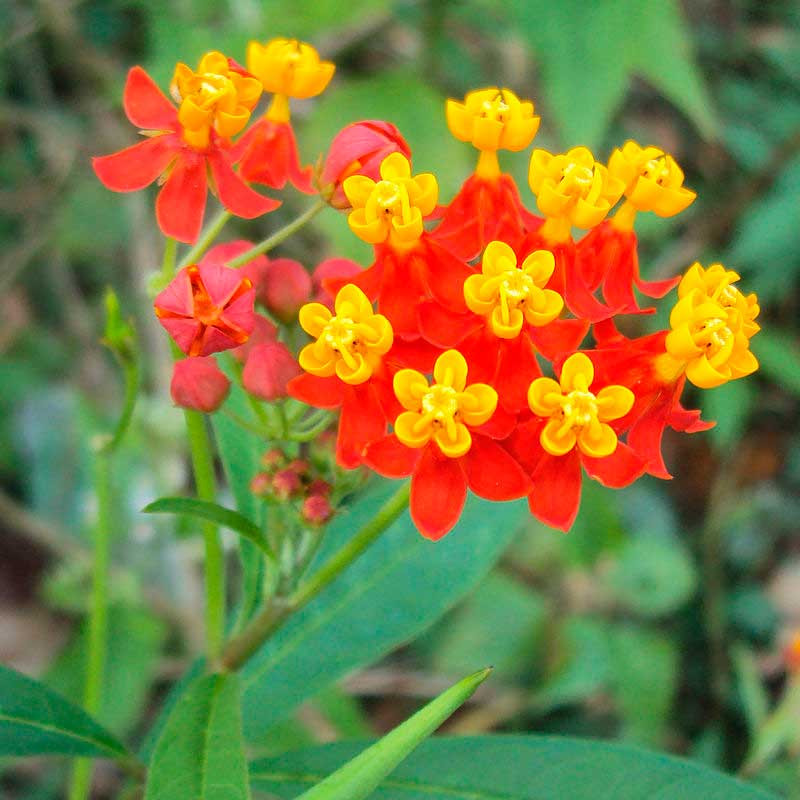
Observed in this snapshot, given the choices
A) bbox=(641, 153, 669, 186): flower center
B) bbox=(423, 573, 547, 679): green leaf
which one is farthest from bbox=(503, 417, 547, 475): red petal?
bbox=(423, 573, 547, 679): green leaf

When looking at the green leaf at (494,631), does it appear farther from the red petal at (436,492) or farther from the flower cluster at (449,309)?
the red petal at (436,492)

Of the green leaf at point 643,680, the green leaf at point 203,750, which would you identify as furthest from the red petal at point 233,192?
the green leaf at point 643,680

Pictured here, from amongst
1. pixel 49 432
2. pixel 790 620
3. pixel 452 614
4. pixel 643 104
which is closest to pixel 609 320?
pixel 452 614

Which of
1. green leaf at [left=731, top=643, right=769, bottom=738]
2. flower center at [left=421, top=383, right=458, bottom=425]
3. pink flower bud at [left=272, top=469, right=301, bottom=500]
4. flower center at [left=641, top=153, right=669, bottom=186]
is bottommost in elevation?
green leaf at [left=731, top=643, right=769, bottom=738]

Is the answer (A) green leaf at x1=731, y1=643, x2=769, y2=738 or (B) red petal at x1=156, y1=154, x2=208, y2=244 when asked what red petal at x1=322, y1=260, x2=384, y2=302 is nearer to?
(B) red petal at x1=156, y1=154, x2=208, y2=244

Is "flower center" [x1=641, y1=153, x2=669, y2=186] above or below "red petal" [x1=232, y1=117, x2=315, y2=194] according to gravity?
below

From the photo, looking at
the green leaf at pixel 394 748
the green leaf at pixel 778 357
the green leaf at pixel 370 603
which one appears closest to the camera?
the green leaf at pixel 394 748
